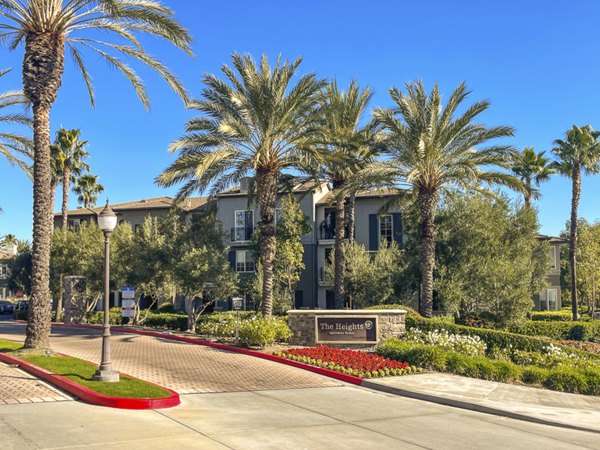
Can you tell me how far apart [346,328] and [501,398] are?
8240mm

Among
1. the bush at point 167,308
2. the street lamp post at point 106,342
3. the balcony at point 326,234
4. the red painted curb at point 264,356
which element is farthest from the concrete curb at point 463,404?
the bush at point 167,308

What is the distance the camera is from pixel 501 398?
14586mm

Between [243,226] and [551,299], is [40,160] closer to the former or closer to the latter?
[243,226]

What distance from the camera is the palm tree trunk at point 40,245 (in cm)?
1756

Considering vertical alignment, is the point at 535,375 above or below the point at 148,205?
below

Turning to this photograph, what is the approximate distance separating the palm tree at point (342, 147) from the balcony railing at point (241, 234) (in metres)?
13.6

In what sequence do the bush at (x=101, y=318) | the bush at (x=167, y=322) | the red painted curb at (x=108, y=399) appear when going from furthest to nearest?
the bush at (x=101, y=318), the bush at (x=167, y=322), the red painted curb at (x=108, y=399)

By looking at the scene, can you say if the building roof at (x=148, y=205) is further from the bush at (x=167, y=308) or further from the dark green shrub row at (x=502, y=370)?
the dark green shrub row at (x=502, y=370)

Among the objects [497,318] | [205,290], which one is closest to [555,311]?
[497,318]

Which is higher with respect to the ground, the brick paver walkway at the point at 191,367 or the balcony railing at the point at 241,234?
the balcony railing at the point at 241,234

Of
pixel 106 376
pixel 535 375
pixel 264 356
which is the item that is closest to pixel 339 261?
pixel 264 356

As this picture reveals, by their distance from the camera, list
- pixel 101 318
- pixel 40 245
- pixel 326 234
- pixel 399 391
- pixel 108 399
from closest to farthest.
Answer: pixel 108 399 < pixel 399 391 < pixel 40 245 < pixel 101 318 < pixel 326 234

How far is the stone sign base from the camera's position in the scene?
22047mm

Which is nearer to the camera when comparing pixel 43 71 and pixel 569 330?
pixel 43 71
